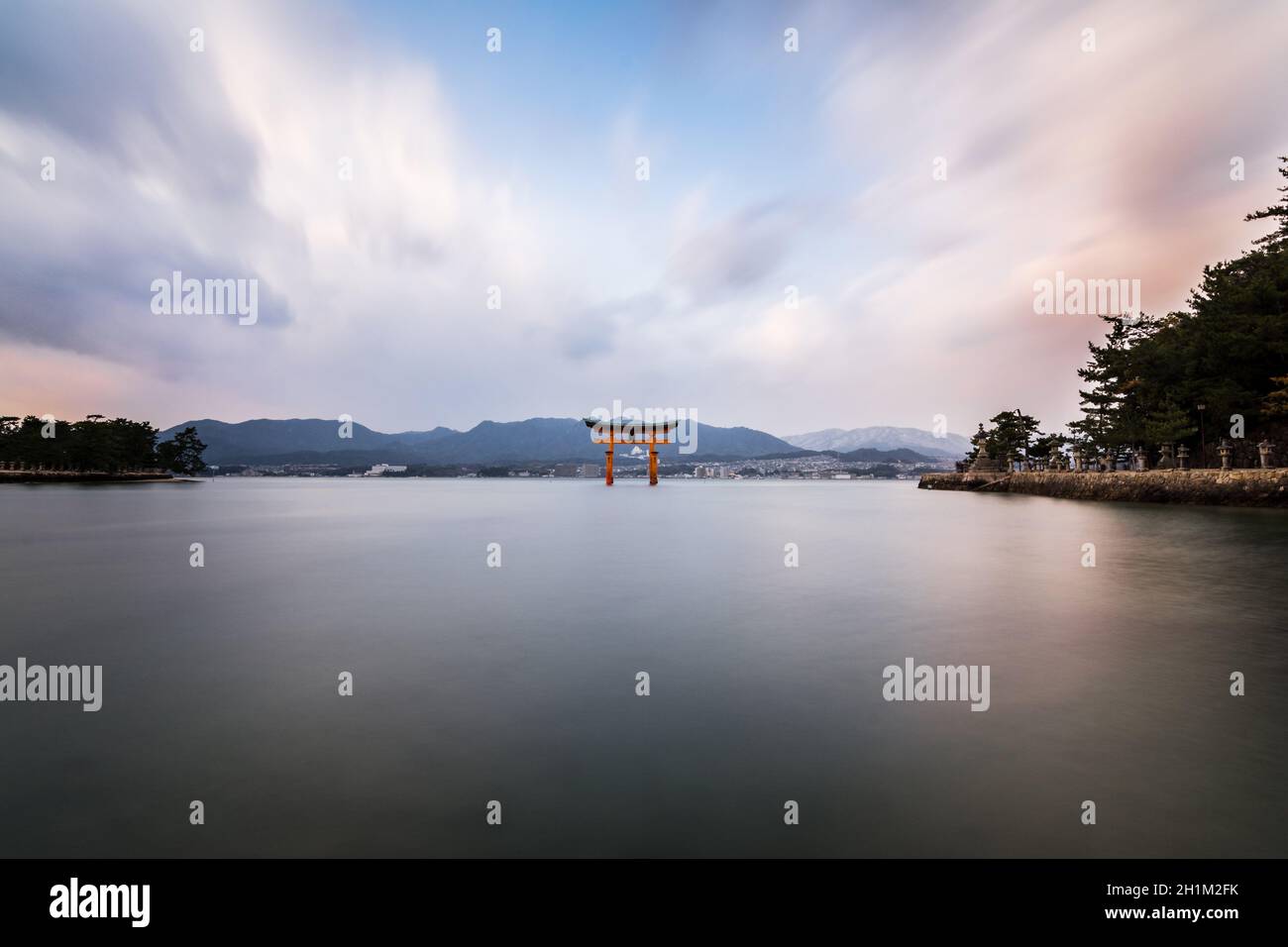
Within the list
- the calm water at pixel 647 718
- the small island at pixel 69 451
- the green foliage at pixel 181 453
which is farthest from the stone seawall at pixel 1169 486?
the green foliage at pixel 181 453

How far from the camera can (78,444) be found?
9125cm

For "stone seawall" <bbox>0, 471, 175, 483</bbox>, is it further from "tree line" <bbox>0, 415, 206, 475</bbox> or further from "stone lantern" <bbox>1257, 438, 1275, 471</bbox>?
"stone lantern" <bbox>1257, 438, 1275, 471</bbox>

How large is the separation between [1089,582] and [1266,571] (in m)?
4.45

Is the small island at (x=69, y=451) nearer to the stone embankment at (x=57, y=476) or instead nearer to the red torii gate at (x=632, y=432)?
the stone embankment at (x=57, y=476)

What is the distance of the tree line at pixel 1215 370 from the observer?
3219cm

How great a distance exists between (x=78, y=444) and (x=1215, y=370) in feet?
458

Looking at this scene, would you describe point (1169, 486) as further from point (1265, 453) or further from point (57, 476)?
point (57, 476)

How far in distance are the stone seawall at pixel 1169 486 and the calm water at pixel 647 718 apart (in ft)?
84.6

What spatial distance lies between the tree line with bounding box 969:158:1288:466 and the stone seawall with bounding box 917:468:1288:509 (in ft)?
9.65

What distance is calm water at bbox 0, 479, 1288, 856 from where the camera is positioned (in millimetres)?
3389

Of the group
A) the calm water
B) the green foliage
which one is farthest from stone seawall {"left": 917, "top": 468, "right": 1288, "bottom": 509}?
the green foliage
